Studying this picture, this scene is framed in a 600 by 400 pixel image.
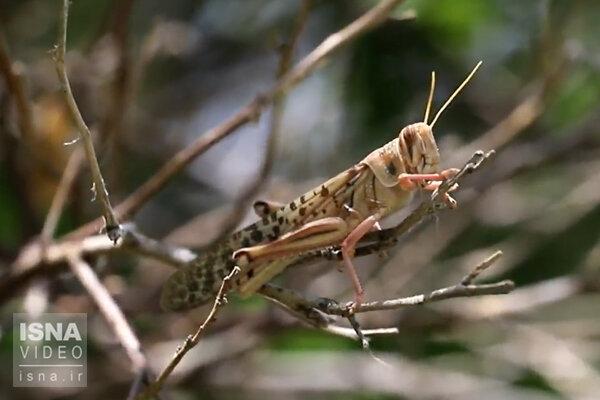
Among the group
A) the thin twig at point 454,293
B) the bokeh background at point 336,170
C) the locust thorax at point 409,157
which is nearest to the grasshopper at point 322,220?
the locust thorax at point 409,157

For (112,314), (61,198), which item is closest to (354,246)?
(112,314)

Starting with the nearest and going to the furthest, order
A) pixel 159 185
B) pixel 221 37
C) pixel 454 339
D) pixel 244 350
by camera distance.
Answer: pixel 159 185
pixel 244 350
pixel 454 339
pixel 221 37

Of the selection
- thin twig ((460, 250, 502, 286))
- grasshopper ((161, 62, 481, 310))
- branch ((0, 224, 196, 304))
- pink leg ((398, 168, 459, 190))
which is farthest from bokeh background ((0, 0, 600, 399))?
thin twig ((460, 250, 502, 286))

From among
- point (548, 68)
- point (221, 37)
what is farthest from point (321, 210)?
point (221, 37)

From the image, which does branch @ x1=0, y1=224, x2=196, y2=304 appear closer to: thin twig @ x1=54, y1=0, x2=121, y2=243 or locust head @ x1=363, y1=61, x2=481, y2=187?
thin twig @ x1=54, y1=0, x2=121, y2=243

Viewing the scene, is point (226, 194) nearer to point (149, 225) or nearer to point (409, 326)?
point (149, 225)

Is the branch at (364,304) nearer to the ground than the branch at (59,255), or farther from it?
nearer to the ground

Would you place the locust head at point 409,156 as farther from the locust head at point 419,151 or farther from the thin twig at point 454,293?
the thin twig at point 454,293
